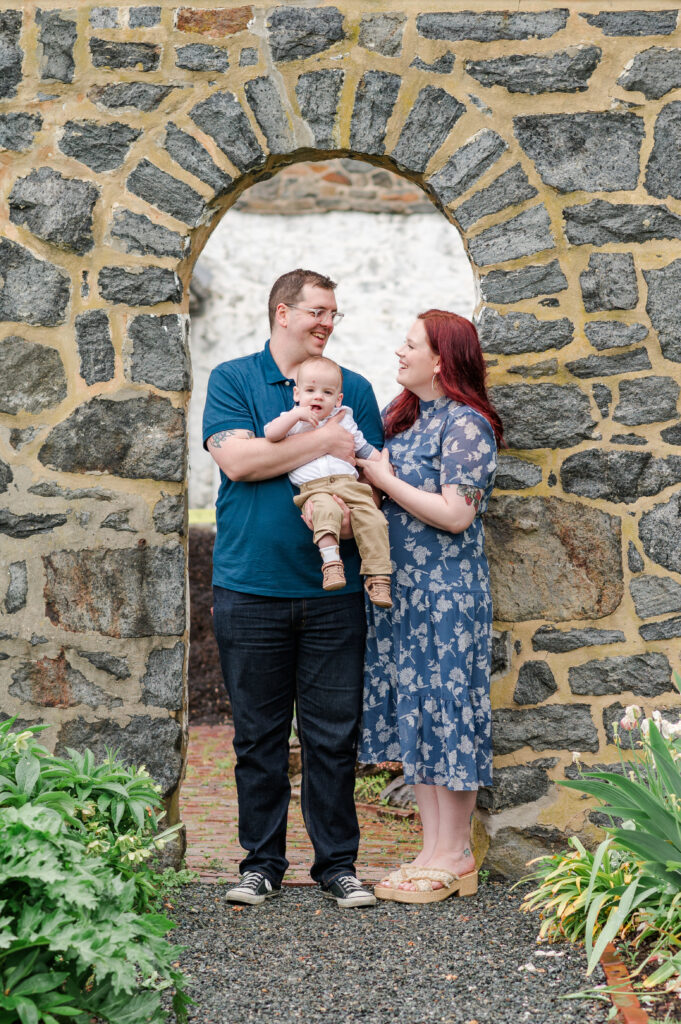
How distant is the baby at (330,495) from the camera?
3344 mm

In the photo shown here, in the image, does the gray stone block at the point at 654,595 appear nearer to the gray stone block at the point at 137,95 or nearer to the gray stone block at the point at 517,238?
the gray stone block at the point at 517,238

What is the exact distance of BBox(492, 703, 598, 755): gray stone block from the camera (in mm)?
3941

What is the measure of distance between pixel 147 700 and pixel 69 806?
1.30 metres

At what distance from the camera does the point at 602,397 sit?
3.95m

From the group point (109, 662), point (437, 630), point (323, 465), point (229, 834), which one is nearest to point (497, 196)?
point (323, 465)

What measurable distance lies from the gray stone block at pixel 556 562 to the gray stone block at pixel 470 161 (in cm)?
113

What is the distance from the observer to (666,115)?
3.95 metres

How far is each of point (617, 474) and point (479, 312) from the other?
76 centimetres

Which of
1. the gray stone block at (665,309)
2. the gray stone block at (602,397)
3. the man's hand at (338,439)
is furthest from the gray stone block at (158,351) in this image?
the gray stone block at (665,309)

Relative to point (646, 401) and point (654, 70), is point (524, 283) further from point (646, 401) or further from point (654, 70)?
point (654, 70)

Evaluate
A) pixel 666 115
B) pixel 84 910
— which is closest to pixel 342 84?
pixel 666 115

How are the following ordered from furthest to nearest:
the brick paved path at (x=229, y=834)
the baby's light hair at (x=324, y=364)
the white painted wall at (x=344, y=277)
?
the white painted wall at (x=344, y=277), the brick paved path at (x=229, y=834), the baby's light hair at (x=324, y=364)

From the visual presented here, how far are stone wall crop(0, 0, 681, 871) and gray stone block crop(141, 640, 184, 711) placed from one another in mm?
10

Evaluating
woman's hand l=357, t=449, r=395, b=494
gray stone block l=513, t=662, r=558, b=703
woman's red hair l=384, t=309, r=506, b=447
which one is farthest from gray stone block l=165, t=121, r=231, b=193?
gray stone block l=513, t=662, r=558, b=703
